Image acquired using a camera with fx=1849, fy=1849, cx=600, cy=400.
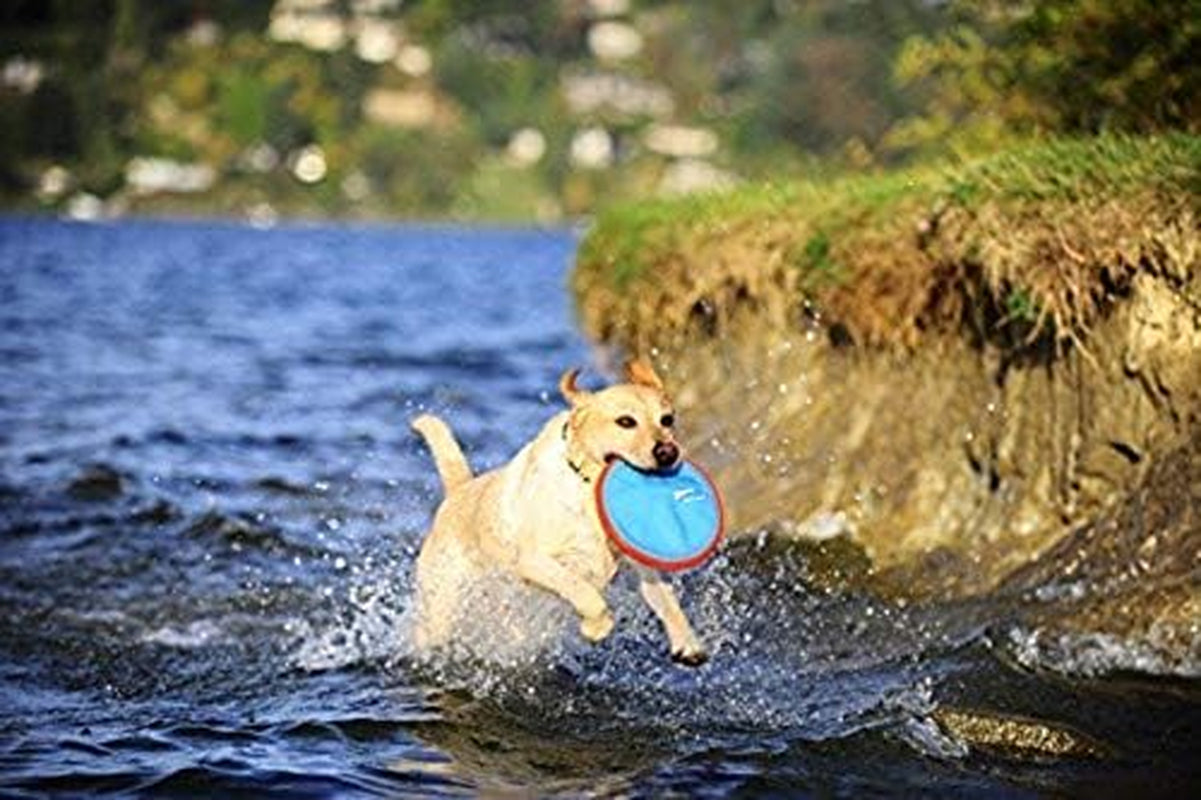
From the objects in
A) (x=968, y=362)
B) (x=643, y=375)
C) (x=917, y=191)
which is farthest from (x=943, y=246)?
(x=643, y=375)

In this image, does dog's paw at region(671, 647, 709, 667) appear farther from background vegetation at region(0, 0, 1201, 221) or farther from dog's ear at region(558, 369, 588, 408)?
background vegetation at region(0, 0, 1201, 221)

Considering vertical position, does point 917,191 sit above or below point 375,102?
below

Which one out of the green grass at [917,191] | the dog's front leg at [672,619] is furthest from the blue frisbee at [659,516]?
the green grass at [917,191]

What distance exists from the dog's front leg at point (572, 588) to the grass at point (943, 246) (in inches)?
97.9

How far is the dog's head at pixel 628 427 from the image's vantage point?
21.3ft

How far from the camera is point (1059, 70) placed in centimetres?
1127

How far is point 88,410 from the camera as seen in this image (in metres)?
17.0

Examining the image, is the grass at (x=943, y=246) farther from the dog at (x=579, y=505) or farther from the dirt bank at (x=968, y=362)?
the dog at (x=579, y=505)

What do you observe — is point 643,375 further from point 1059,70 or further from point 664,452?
point 1059,70

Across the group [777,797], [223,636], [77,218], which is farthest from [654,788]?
[77,218]

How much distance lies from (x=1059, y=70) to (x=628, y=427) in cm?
586

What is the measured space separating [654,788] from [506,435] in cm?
941

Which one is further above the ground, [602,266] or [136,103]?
[136,103]

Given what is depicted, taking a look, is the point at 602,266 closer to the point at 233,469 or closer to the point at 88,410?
the point at 233,469
